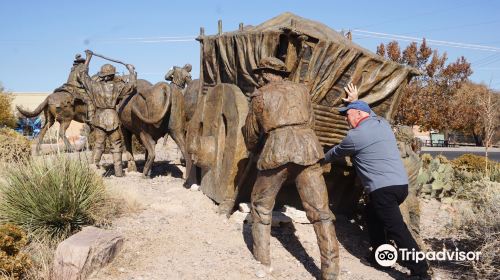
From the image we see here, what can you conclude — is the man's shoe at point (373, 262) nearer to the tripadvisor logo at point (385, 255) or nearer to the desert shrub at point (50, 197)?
the tripadvisor logo at point (385, 255)

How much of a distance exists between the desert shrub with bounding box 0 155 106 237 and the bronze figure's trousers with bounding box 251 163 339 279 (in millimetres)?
2036

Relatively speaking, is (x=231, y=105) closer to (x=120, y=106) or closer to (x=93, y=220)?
(x=93, y=220)

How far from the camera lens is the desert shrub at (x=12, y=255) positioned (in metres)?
4.20

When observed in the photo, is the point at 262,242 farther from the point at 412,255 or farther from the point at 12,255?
the point at 12,255

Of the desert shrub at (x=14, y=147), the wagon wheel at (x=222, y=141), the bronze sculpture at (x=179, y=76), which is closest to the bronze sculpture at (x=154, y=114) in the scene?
the bronze sculpture at (x=179, y=76)

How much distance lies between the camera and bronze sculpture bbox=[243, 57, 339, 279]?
4367 mm

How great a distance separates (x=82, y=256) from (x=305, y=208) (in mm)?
2015

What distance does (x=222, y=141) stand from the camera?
676 centimetres

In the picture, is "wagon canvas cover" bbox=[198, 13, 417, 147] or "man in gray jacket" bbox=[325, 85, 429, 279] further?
"wagon canvas cover" bbox=[198, 13, 417, 147]

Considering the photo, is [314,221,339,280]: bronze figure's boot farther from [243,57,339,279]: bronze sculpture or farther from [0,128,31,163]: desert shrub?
[0,128,31,163]: desert shrub

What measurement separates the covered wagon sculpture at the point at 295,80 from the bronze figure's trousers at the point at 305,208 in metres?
1.16

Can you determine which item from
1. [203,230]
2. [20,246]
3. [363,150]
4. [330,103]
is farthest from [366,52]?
[20,246]

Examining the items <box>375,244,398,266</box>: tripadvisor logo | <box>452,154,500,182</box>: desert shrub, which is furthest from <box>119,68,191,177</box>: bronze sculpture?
<box>452,154,500,182</box>: desert shrub

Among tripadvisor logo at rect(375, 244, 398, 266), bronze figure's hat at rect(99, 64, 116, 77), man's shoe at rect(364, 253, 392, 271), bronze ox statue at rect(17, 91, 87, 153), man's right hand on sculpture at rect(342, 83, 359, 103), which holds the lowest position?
man's shoe at rect(364, 253, 392, 271)
